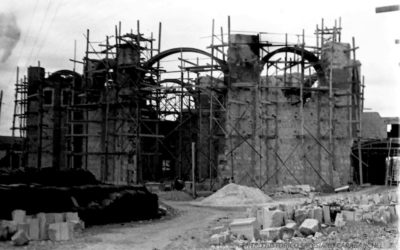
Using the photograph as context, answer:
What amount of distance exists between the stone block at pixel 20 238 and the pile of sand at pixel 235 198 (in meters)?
9.80

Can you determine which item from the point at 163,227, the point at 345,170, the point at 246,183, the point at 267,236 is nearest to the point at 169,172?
the point at 246,183

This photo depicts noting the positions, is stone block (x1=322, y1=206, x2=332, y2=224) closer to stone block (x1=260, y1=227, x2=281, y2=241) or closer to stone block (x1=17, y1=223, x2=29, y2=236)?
stone block (x1=260, y1=227, x2=281, y2=241)

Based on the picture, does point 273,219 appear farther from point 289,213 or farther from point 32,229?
point 32,229

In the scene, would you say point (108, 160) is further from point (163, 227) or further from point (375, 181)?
point (375, 181)

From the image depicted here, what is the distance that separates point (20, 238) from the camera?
33.6 ft

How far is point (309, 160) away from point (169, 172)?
36.0 feet

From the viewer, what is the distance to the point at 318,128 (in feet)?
81.2

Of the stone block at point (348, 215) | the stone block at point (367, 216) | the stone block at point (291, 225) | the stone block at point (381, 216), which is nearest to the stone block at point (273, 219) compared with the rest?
the stone block at point (291, 225)

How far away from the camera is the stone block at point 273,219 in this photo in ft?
37.1

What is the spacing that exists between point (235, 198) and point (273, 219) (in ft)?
27.0

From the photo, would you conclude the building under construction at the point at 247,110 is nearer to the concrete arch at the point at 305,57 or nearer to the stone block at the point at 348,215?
the concrete arch at the point at 305,57

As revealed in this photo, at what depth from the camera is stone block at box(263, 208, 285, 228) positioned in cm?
1131

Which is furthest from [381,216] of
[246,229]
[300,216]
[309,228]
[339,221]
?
[246,229]

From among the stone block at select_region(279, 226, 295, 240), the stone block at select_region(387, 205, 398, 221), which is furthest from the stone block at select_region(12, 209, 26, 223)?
the stone block at select_region(387, 205, 398, 221)
